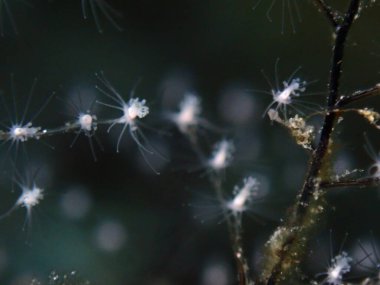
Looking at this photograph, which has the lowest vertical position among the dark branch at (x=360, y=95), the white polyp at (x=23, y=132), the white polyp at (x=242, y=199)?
the dark branch at (x=360, y=95)

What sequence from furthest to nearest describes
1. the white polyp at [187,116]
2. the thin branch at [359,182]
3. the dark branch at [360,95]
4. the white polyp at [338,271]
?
the white polyp at [187,116]
the white polyp at [338,271]
the thin branch at [359,182]
the dark branch at [360,95]

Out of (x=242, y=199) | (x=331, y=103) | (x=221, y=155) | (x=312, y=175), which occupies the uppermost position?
(x=221, y=155)

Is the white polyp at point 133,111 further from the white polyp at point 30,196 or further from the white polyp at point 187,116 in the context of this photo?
the white polyp at point 30,196

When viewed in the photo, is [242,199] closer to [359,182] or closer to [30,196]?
[359,182]

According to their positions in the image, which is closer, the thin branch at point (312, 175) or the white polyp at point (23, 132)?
the thin branch at point (312, 175)

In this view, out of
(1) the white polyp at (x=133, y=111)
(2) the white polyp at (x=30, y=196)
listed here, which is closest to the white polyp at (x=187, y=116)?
(1) the white polyp at (x=133, y=111)

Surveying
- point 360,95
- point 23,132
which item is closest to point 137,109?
point 23,132

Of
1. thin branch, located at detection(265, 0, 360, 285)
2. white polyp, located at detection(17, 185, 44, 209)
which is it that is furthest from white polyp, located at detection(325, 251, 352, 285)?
white polyp, located at detection(17, 185, 44, 209)
